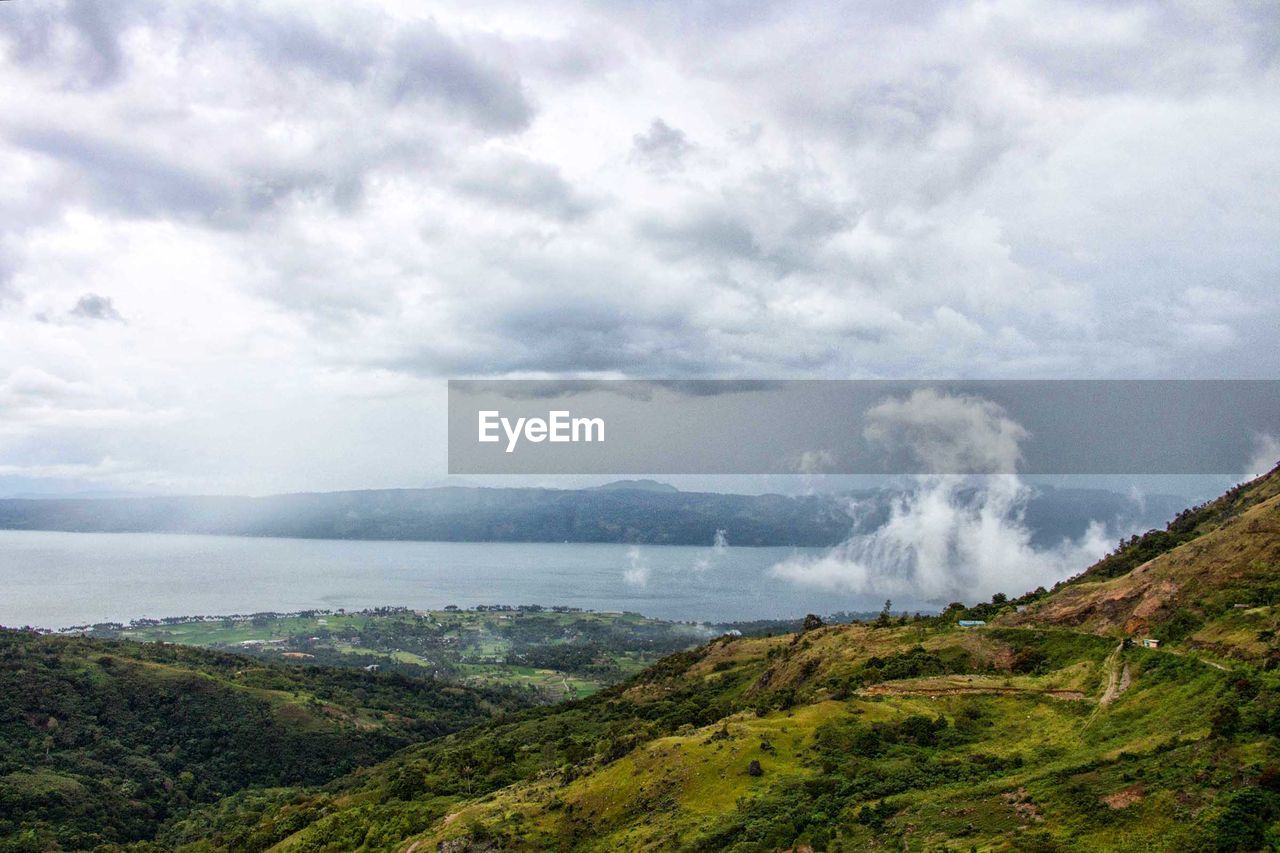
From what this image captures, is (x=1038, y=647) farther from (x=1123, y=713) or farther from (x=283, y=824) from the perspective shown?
(x=283, y=824)

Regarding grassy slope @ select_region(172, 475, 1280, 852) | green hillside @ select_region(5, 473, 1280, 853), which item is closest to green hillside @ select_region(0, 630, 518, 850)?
green hillside @ select_region(5, 473, 1280, 853)

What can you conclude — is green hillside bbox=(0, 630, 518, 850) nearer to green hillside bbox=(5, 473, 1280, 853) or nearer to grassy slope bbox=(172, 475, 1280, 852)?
green hillside bbox=(5, 473, 1280, 853)

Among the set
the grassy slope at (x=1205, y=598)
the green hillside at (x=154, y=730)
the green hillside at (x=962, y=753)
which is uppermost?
the grassy slope at (x=1205, y=598)

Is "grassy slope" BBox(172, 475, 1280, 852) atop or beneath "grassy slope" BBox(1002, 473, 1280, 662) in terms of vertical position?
beneath

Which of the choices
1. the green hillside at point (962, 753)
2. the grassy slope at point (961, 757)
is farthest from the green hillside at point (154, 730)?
the grassy slope at point (961, 757)

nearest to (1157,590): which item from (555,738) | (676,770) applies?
(676,770)

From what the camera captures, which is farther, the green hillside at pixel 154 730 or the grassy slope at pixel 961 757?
the green hillside at pixel 154 730

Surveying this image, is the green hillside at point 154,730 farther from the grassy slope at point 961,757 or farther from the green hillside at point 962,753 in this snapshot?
the grassy slope at point 961,757

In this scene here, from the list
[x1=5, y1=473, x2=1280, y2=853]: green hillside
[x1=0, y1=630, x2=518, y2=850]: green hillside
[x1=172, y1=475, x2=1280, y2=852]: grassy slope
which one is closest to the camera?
[x1=172, y1=475, x2=1280, y2=852]: grassy slope
